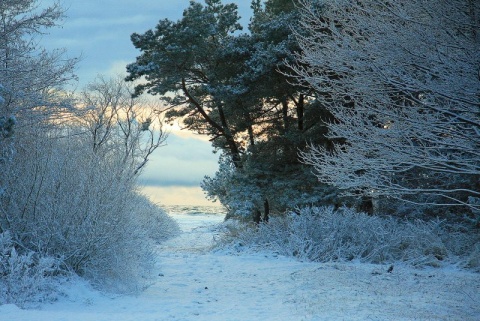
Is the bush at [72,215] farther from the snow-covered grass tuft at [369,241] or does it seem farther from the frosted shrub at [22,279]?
the snow-covered grass tuft at [369,241]

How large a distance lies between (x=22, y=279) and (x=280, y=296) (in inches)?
169

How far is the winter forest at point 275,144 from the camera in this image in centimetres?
793

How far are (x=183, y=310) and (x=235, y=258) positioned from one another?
646 centimetres

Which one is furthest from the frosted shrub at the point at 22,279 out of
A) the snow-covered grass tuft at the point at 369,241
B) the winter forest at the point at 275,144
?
the snow-covered grass tuft at the point at 369,241

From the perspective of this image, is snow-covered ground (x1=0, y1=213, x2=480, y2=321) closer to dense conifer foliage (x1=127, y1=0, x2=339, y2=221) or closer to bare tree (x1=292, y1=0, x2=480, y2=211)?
bare tree (x1=292, y1=0, x2=480, y2=211)

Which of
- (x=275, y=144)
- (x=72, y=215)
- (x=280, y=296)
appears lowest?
(x=280, y=296)

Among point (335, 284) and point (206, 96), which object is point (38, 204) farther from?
point (206, 96)

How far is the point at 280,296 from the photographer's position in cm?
854

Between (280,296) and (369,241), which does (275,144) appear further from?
(280,296)

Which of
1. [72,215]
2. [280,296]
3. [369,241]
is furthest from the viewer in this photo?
[369,241]

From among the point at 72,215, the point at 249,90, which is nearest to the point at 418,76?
the point at 72,215

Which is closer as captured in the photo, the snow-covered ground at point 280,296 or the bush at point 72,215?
the snow-covered ground at point 280,296

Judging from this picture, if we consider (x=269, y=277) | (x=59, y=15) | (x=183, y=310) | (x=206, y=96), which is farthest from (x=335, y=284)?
(x=206, y=96)

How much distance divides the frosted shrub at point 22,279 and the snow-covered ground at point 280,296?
0.27 m
